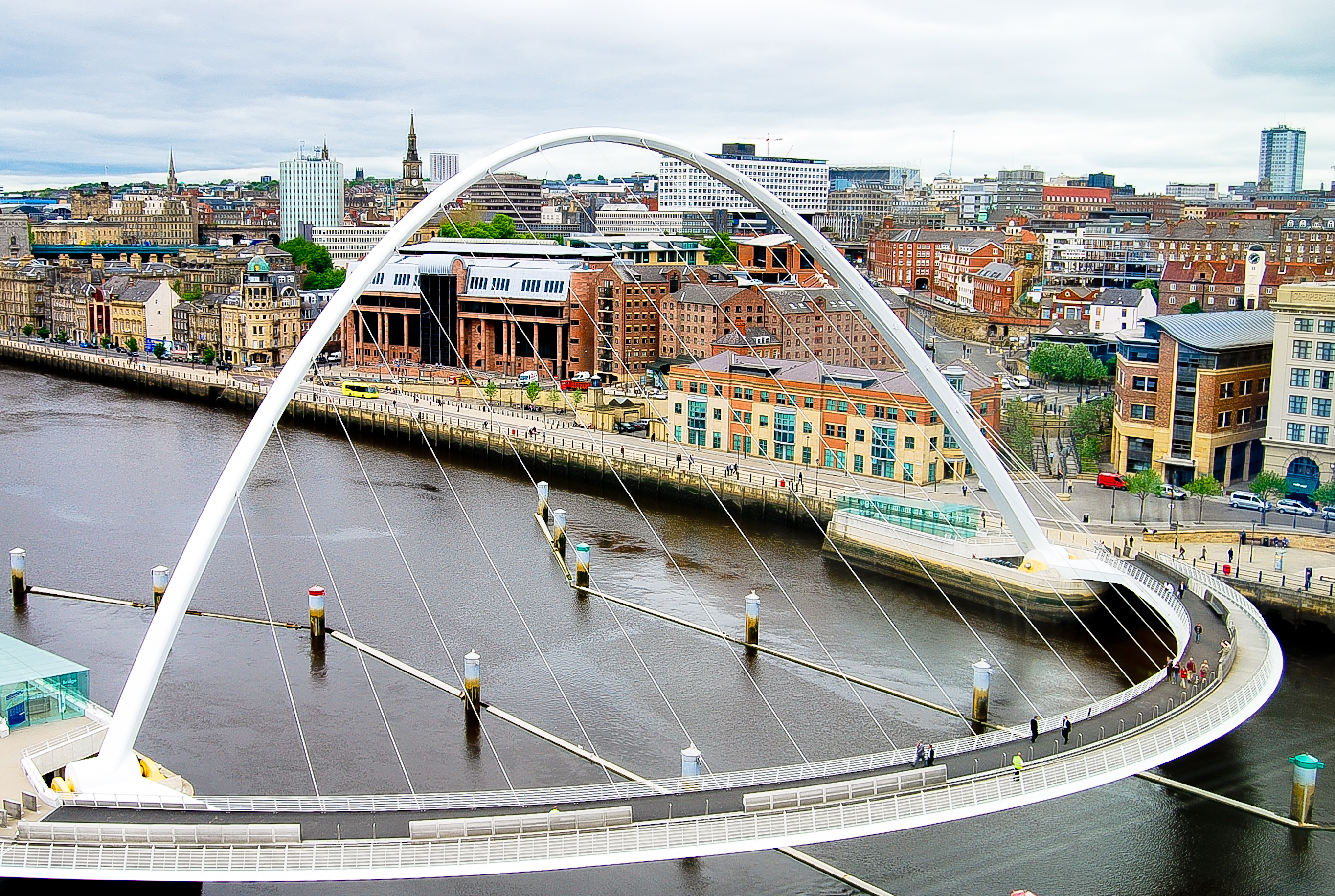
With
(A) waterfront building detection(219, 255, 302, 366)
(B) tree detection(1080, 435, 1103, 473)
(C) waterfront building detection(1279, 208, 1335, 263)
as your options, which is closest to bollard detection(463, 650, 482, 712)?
(B) tree detection(1080, 435, 1103, 473)

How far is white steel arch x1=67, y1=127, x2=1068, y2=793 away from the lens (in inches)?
657

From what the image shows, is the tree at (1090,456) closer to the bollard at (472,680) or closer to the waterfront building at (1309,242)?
the bollard at (472,680)

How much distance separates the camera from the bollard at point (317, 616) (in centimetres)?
2641

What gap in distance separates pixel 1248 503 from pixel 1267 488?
577mm

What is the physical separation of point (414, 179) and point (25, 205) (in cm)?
7692

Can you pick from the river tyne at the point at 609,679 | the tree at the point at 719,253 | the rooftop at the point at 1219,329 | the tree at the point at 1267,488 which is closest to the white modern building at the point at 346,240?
the tree at the point at 719,253

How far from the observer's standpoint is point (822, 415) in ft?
136

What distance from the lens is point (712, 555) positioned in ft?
113

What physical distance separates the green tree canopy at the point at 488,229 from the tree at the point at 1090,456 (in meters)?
62.1

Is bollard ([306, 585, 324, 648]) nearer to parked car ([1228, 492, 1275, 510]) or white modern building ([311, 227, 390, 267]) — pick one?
parked car ([1228, 492, 1275, 510])

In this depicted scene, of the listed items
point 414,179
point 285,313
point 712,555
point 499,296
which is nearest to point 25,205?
point 414,179

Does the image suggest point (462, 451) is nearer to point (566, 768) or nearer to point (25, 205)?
point (566, 768)

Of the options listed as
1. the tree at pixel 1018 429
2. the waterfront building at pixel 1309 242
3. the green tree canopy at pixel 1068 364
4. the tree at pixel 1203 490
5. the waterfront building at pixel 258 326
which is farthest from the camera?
the waterfront building at pixel 258 326

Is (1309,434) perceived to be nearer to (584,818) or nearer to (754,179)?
(584,818)
